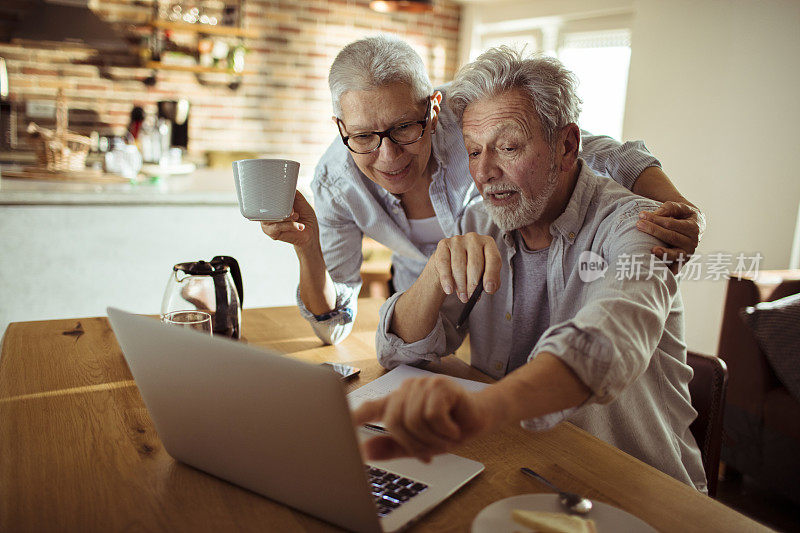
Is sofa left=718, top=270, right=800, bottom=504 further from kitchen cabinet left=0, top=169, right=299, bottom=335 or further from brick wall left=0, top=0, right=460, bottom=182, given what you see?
brick wall left=0, top=0, right=460, bottom=182

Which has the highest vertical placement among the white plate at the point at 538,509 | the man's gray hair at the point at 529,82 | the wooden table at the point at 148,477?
the man's gray hair at the point at 529,82

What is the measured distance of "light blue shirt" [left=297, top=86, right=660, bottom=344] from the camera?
5.13 ft

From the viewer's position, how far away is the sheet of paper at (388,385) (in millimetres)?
1128

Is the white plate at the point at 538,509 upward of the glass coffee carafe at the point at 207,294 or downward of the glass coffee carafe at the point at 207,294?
downward

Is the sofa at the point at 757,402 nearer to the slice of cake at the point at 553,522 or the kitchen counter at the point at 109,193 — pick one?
the slice of cake at the point at 553,522

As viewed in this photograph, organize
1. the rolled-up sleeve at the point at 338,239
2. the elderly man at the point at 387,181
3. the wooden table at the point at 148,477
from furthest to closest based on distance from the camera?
the rolled-up sleeve at the point at 338,239, the elderly man at the point at 387,181, the wooden table at the point at 148,477

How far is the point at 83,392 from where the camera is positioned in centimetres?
114

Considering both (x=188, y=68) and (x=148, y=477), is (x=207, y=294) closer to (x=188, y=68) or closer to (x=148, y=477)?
(x=148, y=477)

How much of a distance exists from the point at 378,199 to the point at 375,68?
444mm

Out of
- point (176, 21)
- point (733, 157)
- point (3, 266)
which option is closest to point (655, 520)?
point (3, 266)

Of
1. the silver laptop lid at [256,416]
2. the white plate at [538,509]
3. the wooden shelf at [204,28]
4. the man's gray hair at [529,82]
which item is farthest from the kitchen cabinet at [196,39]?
the white plate at [538,509]

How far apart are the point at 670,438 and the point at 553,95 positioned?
0.71 metres

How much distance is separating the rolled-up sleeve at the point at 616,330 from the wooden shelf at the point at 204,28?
4352 millimetres

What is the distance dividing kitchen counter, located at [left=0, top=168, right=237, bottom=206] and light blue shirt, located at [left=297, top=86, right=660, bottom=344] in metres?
1.31
